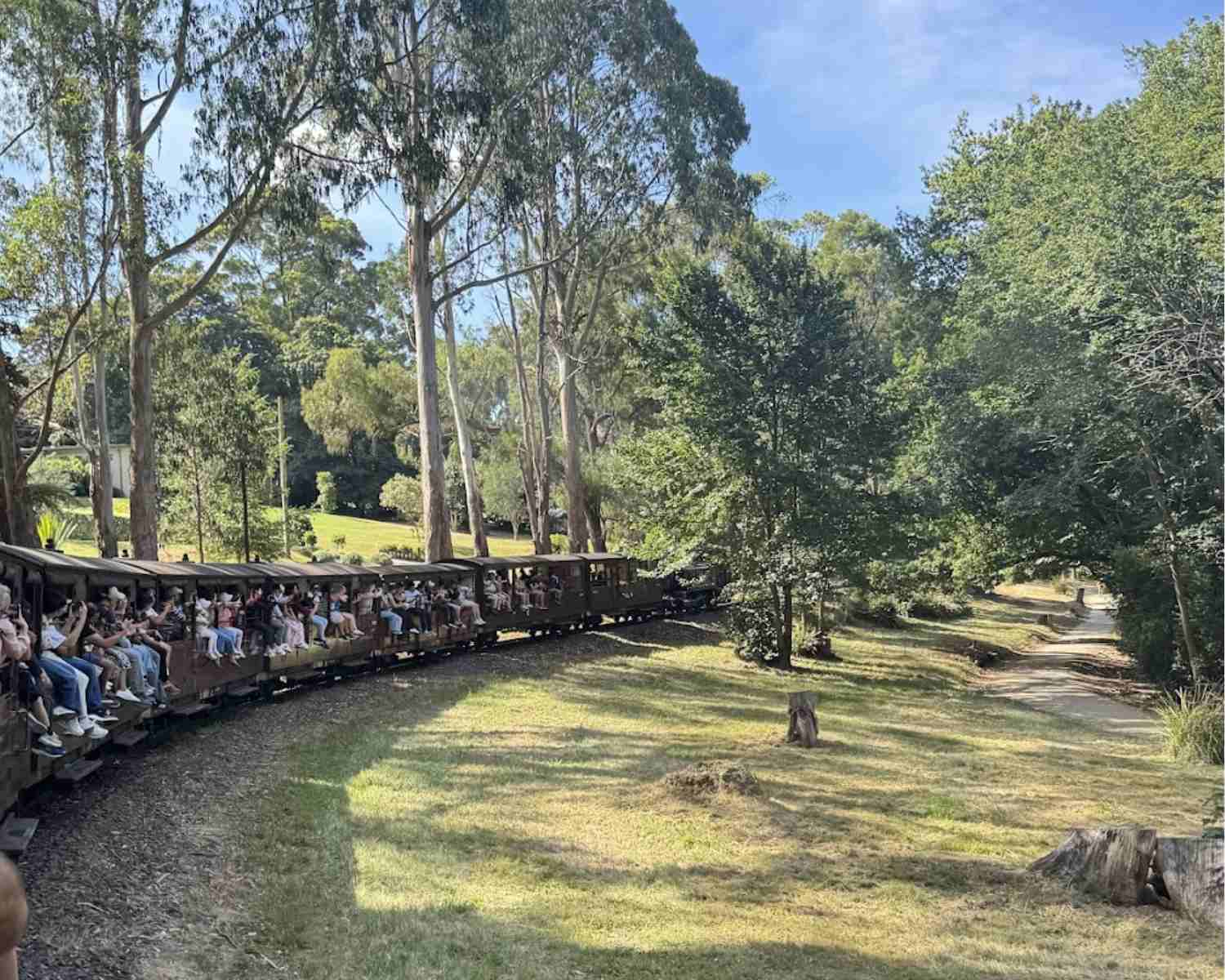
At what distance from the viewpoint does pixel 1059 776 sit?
12523 mm

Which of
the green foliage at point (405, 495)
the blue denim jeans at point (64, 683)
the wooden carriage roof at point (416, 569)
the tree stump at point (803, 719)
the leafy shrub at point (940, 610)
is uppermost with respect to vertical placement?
the green foliage at point (405, 495)

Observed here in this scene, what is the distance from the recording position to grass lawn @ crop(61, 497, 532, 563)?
42531mm

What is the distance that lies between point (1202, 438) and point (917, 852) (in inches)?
481

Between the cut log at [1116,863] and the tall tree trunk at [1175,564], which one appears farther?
the tall tree trunk at [1175,564]

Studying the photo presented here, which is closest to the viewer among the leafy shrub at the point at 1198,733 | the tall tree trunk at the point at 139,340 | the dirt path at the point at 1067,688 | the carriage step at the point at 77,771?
the carriage step at the point at 77,771

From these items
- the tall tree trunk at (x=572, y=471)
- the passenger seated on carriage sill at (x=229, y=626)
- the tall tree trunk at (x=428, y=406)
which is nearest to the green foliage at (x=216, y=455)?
the tall tree trunk at (x=428, y=406)

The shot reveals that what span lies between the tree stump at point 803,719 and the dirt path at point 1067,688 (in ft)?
20.0

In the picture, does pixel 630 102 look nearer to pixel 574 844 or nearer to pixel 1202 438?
pixel 1202 438

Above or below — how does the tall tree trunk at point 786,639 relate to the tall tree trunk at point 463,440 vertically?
below

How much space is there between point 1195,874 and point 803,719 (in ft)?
21.0

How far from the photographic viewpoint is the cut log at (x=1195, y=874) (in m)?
7.51

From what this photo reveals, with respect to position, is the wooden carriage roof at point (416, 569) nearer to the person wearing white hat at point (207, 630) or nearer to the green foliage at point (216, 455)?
the person wearing white hat at point (207, 630)

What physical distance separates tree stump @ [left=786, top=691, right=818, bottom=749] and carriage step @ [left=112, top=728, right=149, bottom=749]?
804 centimetres

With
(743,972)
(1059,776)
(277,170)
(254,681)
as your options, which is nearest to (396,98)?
(277,170)
